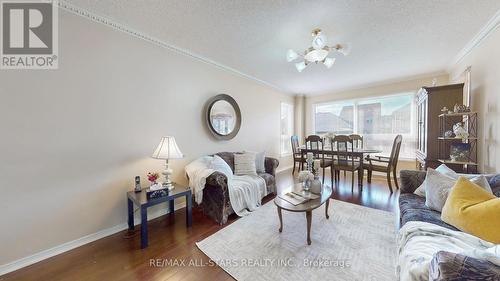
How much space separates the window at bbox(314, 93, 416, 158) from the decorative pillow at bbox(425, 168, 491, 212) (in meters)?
3.27

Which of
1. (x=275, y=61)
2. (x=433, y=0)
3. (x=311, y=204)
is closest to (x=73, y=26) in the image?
(x=275, y=61)

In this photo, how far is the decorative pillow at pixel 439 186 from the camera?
1.64 metres

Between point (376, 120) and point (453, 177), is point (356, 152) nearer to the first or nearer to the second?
point (453, 177)

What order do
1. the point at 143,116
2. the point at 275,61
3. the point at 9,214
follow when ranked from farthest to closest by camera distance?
the point at 275,61 → the point at 143,116 → the point at 9,214

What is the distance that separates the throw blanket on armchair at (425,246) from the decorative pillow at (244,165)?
2207 millimetres

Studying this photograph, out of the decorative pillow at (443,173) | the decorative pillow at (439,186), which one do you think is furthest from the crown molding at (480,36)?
the decorative pillow at (439,186)

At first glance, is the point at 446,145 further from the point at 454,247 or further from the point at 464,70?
the point at 454,247

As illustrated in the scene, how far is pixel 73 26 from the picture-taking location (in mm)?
1948

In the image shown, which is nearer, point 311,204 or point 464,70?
point 311,204

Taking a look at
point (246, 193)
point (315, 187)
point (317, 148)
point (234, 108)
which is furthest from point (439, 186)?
point (234, 108)

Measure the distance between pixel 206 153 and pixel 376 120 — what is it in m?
4.45

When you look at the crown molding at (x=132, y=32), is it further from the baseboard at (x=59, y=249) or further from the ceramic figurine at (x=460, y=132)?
the ceramic figurine at (x=460, y=132)

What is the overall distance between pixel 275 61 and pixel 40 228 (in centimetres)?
370

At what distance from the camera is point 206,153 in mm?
3328
